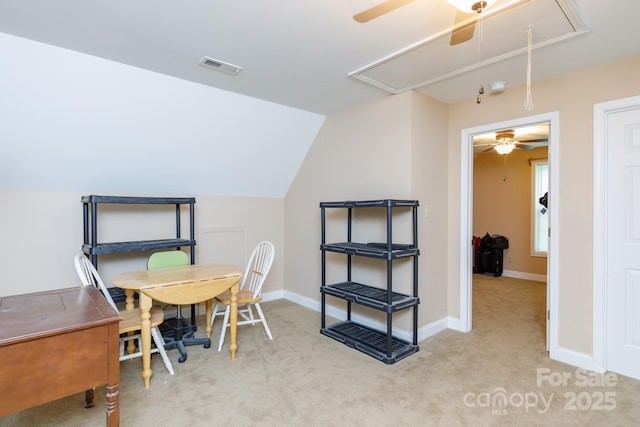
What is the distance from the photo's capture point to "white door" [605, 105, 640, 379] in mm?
2287

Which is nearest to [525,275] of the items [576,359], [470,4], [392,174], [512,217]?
[512,217]

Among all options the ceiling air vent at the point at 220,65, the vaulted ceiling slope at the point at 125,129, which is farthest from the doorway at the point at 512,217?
the ceiling air vent at the point at 220,65

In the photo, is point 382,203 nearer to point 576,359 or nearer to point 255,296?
point 255,296

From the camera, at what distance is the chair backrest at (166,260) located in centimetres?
292

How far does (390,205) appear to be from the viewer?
2.55 metres

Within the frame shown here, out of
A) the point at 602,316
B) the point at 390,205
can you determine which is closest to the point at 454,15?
the point at 390,205

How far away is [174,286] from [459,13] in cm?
237

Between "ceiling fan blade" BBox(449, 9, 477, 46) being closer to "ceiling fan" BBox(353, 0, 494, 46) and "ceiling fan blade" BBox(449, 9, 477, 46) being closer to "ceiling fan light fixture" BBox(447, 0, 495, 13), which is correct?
"ceiling fan" BBox(353, 0, 494, 46)

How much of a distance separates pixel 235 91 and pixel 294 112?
72 cm

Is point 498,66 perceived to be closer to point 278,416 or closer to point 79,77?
point 278,416

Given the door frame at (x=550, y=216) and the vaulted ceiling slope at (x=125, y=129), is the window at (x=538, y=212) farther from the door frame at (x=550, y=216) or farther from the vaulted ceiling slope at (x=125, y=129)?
the vaulted ceiling slope at (x=125, y=129)

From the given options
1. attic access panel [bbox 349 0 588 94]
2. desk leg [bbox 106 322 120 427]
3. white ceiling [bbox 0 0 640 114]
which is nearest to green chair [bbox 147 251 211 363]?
desk leg [bbox 106 322 120 427]

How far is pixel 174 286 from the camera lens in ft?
7.54

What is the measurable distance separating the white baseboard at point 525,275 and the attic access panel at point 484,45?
14.3 ft
